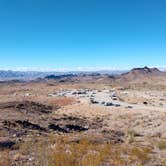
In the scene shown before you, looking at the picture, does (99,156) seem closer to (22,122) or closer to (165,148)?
(165,148)

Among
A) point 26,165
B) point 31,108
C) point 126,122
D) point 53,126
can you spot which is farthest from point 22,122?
point 31,108

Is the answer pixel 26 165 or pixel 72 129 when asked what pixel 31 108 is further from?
pixel 26 165

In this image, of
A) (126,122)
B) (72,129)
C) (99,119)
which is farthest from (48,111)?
(72,129)

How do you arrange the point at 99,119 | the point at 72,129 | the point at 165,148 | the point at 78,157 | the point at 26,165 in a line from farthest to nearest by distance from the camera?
the point at 99,119
the point at 72,129
the point at 165,148
the point at 26,165
the point at 78,157

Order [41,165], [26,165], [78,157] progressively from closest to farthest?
[41,165] → [78,157] → [26,165]

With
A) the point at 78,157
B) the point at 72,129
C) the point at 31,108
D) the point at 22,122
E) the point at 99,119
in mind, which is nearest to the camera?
the point at 78,157

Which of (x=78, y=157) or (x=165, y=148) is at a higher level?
(x=78, y=157)

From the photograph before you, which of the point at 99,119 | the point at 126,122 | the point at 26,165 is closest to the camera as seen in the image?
the point at 26,165

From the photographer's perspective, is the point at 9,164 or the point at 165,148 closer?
the point at 9,164

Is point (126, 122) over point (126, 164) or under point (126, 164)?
under
